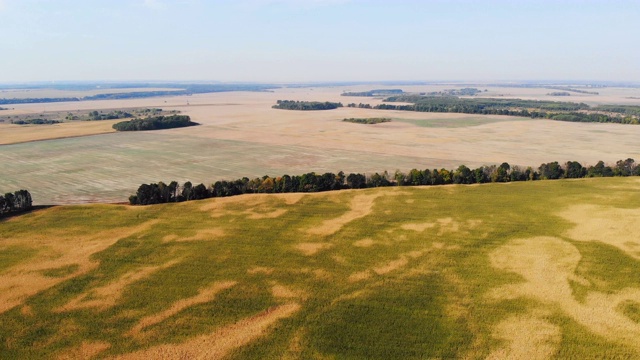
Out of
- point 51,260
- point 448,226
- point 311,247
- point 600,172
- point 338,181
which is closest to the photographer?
point 51,260

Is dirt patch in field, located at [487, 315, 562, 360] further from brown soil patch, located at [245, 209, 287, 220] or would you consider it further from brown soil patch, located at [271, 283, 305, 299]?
brown soil patch, located at [245, 209, 287, 220]

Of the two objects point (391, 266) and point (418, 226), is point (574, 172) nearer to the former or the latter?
point (418, 226)

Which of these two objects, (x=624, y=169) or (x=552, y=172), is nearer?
(x=552, y=172)

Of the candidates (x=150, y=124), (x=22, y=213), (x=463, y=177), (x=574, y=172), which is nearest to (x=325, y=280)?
(x=463, y=177)

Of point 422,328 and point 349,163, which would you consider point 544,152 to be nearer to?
point 349,163

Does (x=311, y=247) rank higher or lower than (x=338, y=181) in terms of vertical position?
lower

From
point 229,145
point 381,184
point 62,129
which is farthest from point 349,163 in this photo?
point 62,129

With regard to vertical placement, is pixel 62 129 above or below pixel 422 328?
above
